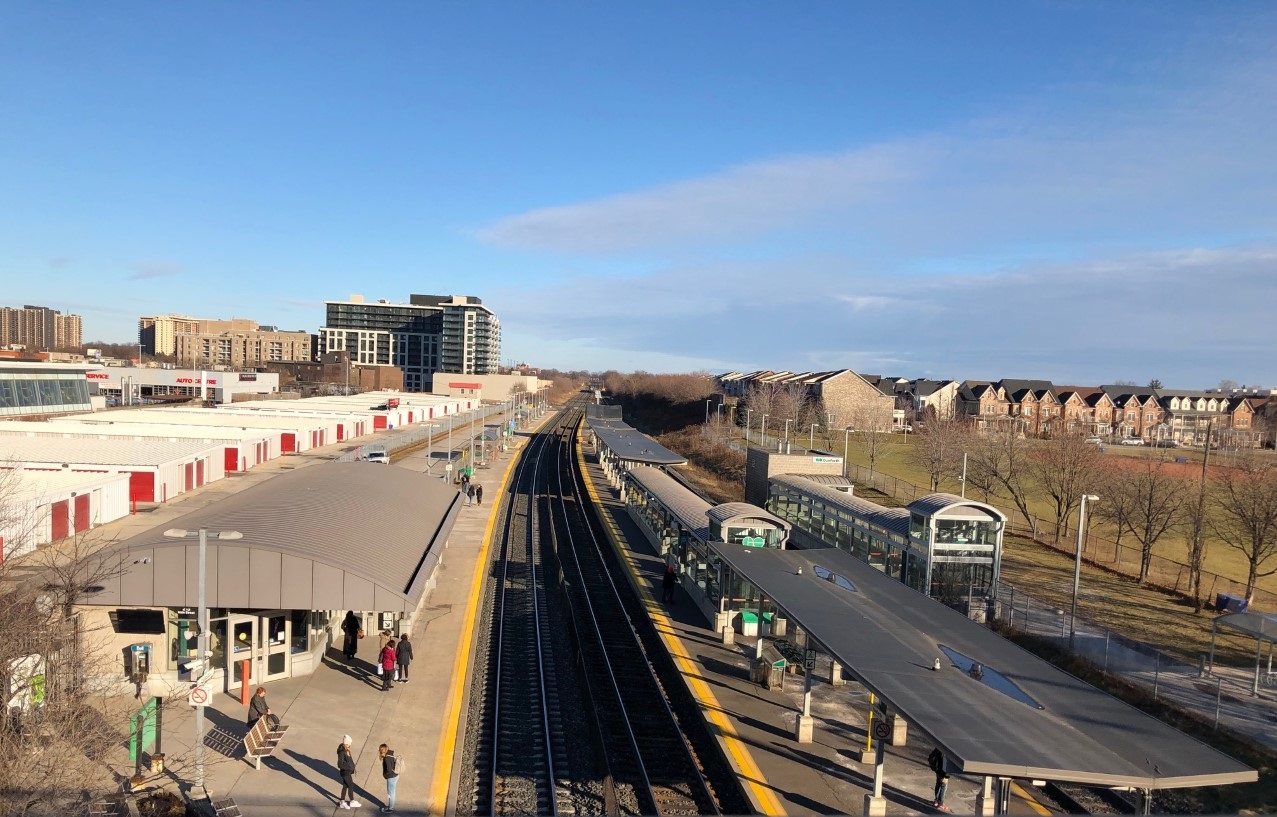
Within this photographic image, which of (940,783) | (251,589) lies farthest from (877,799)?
(251,589)

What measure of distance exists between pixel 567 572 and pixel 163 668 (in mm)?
12980

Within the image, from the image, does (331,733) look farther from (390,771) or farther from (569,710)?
(569,710)

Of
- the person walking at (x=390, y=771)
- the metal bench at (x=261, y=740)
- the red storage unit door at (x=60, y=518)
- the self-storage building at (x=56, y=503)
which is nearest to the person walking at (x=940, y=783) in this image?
the person walking at (x=390, y=771)

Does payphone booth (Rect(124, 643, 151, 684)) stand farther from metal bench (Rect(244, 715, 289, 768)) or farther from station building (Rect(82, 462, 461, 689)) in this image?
metal bench (Rect(244, 715, 289, 768))

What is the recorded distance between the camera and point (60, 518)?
2238cm

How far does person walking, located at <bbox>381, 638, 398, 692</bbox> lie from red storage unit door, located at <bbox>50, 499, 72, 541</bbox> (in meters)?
13.6

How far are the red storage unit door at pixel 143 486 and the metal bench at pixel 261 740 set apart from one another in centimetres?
2082

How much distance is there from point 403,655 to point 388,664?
1.24ft

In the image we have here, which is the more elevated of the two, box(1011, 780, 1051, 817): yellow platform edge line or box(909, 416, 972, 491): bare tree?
box(909, 416, 972, 491): bare tree

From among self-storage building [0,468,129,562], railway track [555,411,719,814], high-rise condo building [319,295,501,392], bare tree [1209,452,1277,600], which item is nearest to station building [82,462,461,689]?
railway track [555,411,719,814]

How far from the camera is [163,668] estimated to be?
13844mm

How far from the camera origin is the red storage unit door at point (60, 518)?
22.1m

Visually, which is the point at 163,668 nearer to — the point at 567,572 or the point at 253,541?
the point at 253,541

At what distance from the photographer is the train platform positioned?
37.3 ft
